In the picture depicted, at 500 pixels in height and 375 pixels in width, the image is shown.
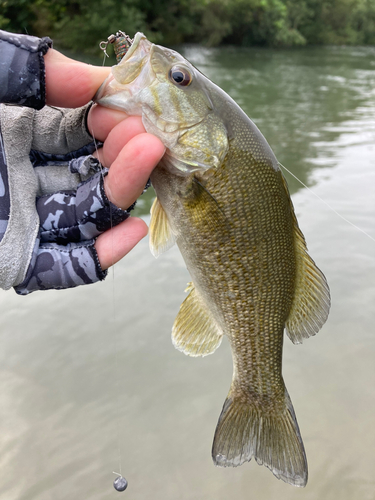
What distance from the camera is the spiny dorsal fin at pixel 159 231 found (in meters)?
2.16

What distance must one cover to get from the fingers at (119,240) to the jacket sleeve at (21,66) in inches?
27.9

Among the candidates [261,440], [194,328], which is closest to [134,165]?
[194,328]

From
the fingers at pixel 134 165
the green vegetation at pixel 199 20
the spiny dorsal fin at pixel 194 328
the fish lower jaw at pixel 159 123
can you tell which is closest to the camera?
the fingers at pixel 134 165

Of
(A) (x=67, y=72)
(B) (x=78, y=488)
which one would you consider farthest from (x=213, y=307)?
(B) (x=78, y=488)

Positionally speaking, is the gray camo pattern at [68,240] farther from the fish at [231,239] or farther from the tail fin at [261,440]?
the tail fin at [261,440]

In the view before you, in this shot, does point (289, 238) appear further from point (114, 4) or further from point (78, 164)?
point (114, 4)

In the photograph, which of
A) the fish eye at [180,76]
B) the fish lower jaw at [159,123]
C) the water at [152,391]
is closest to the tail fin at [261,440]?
the water at [152,391]

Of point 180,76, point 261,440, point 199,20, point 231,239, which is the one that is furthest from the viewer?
point 199,20

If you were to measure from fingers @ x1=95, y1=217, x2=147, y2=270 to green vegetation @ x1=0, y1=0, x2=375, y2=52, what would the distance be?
514 cm

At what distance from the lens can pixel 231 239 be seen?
2041 millimetres

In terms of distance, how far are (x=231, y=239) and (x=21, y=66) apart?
1.19m

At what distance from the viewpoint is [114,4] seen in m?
24.1

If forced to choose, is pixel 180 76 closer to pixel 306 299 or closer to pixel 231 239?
pixel 231 239

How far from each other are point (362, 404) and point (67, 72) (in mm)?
3060
